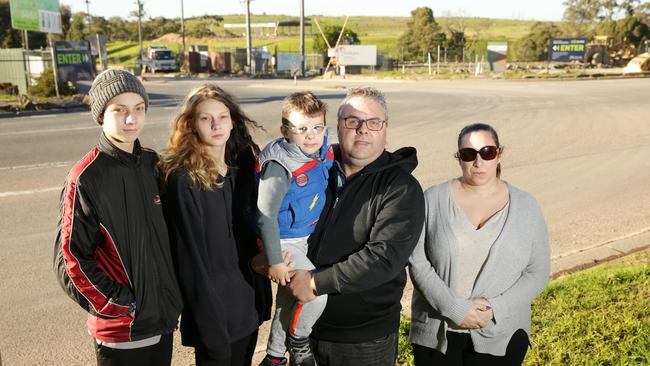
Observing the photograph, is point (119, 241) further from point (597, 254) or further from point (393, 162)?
point (597, 254)

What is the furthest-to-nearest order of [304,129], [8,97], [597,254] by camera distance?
[8,97], [597,254], [304,129]

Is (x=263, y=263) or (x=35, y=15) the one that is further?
(x=35, y=15)

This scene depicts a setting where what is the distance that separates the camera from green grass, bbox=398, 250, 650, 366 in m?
3.66

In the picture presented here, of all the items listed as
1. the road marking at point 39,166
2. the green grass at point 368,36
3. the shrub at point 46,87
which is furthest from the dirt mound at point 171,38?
the road marking at point 39,166

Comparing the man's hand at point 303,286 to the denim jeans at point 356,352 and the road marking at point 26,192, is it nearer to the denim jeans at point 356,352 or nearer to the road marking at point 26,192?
the denim jeans at point 356,352

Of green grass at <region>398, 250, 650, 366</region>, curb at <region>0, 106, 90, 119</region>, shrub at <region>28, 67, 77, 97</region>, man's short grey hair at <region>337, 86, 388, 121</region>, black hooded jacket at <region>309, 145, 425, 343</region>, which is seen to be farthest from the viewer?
shrub at <region>28, 67, 77, 97</region>

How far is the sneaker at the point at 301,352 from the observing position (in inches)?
102

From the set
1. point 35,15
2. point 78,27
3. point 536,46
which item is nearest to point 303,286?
point 35,15

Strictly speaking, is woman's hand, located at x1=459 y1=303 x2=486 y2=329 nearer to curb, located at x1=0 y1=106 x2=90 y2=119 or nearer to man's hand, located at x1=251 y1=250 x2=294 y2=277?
man's hand, located at x1=251 y1=250 x2=294 y2=277

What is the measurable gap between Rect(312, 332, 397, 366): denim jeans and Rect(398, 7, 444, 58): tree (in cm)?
6285

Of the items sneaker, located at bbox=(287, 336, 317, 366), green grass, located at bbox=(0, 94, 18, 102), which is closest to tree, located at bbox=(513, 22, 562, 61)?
green grass, located at bbox=(0, 94, 18, 102)

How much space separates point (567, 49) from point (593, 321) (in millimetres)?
44946

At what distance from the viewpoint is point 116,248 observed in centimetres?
231

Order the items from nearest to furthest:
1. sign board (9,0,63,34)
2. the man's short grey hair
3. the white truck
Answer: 1. the man's short grey hair
2. sign board (9,0,63,34)
3. the white truck
